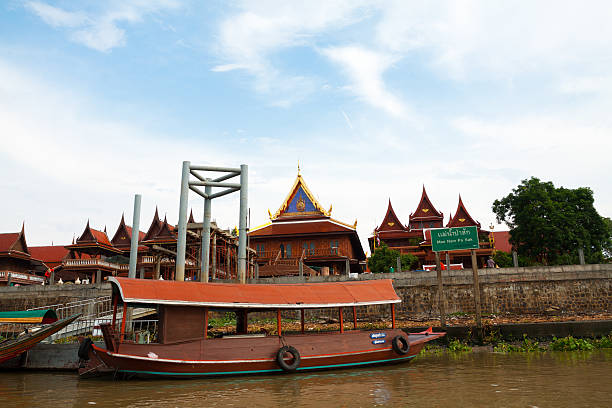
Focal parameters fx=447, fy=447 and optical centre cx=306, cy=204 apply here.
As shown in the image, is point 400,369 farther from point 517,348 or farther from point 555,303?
point 555,303

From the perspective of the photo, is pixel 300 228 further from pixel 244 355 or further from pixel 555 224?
pixel 244 355

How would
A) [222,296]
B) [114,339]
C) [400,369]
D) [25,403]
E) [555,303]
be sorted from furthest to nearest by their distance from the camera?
1. [555,303]
2. [400,369]
3. [222,296]
4. [114,339]
5. [25,403]

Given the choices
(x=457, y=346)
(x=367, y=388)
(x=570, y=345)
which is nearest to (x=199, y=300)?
(x=367, y=388)

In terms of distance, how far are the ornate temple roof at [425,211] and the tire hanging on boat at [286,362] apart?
116 feet

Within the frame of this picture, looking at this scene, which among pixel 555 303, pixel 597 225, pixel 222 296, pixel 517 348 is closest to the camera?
pixel 222 296

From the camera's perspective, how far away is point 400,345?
13.7 meters

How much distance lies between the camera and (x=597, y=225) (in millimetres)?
27500

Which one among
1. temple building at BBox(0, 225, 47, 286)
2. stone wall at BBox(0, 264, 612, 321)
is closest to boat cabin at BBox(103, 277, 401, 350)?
stone wall at BBox(0, 264, 612, 321)

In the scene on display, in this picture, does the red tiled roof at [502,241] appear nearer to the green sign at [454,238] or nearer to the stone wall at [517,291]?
the stone wall at [517,291]

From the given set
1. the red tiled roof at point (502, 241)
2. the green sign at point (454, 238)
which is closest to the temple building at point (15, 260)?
the green sign at point (454, 238)

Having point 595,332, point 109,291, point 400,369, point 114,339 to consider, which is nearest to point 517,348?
point 595,332

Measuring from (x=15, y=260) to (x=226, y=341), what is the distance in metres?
34.1

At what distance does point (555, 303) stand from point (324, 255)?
1780 centimetres

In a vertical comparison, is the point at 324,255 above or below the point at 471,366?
above
